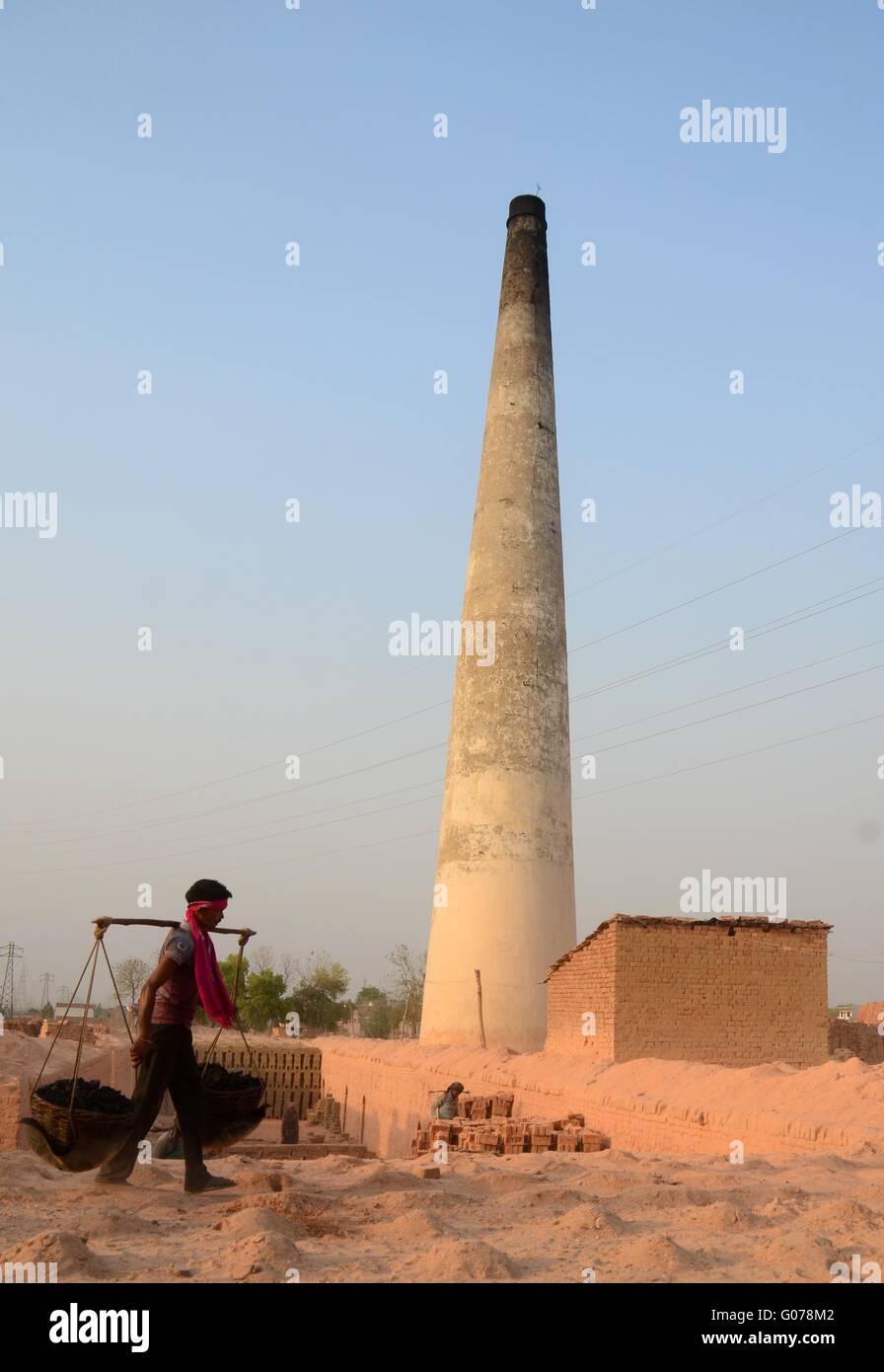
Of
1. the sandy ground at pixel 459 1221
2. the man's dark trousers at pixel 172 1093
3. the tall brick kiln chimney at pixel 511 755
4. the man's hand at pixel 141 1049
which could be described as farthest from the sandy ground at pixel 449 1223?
the tall brick kiln chimney at pixel 511 755

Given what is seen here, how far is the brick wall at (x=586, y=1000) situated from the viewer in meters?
16.4

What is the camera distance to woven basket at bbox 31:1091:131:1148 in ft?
24.2

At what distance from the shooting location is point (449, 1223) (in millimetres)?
6656

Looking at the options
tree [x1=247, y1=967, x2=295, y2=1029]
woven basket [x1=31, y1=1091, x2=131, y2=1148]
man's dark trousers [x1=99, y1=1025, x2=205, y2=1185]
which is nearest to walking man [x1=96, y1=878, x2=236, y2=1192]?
man's dark trousers [x1=99, y1=1025, x2=205, y2=1185]

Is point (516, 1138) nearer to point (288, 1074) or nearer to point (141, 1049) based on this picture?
point (141, 1049)

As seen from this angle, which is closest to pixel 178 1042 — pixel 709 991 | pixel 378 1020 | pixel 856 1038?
pixel 709 991

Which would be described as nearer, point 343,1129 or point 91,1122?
point 91,1122

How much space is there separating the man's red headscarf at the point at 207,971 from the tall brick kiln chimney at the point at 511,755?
15.7 metres

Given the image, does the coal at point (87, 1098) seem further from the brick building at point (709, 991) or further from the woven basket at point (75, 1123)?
the brick building at point (709, 991)

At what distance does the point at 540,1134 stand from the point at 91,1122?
494 centimetres

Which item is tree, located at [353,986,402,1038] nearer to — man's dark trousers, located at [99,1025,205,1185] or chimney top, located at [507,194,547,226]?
chimney top, located at [507,194,547,226]
